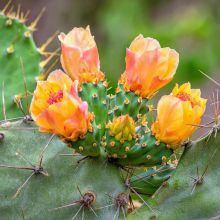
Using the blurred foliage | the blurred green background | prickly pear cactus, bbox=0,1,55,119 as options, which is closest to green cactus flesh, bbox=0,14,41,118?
prickly pear cactus, bbox=0,1,55,119

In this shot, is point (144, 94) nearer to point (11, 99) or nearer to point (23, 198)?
point (23, 198)

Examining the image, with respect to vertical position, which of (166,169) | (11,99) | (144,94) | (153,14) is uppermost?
(144,94)

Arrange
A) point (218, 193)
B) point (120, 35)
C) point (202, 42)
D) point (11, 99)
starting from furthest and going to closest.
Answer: point (120, 35), point (202, 42), point (11, 99), point (218, 193)

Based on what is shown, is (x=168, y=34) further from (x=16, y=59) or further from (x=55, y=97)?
(x=55, y=97)

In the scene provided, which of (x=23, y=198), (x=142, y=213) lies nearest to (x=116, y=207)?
(x=142, y=213)

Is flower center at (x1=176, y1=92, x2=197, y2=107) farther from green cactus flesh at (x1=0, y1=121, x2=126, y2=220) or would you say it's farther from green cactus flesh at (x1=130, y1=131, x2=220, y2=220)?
green cactus flesh at (x1=0, y1=121, x2=126, y2=220)

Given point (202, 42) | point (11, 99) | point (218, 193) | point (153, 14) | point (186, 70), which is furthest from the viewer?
point (153, 14)
